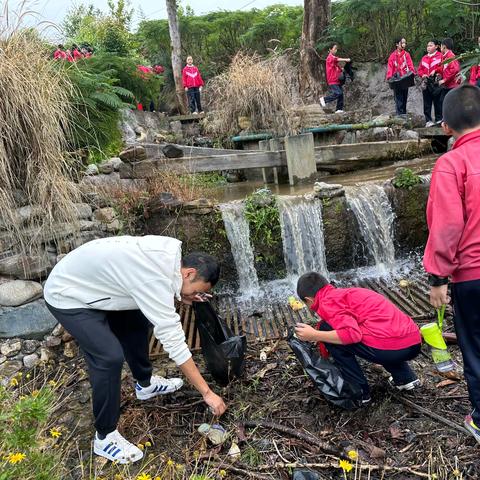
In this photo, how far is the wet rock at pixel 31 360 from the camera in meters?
3.42

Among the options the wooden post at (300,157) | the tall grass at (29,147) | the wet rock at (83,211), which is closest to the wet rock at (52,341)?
the tall grass at (29,147)

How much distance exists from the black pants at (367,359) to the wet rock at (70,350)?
7.08ft

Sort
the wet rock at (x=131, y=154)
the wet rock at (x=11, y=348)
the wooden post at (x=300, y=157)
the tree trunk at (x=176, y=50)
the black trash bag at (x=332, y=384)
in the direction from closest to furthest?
the black trash bag at (x=332, y=384)
the wet rock at (x=11, y=348)
the wet rock at (x=131, y=154)
the wooden post at (x=300, y=157)
the tree trunk at (x=176, y=50)

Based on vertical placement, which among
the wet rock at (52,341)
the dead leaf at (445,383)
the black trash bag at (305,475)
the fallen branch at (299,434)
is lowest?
the dead leaf at (445,383)

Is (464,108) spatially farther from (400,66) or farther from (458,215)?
(400,66)

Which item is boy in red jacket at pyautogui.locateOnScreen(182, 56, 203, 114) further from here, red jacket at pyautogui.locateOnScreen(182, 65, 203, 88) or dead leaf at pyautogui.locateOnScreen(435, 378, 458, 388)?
dead leaf at pyautogui.locateOnScreen(435, 378, 458, 388)

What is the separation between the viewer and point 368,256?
5.30 m

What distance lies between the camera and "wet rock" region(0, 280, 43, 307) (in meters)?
3.51

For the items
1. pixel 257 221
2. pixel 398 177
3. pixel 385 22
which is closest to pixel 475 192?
pixel 257 221

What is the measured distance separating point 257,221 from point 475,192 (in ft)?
10.1

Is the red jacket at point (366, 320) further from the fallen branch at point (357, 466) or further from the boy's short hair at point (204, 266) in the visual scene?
the boy's short hair at point (204, 266)

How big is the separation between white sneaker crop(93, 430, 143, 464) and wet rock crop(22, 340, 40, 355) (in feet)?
4.52

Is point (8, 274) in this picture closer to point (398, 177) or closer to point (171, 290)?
point (171, 290)

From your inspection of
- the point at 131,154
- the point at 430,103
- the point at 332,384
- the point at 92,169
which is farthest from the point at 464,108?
the point at 430,103
